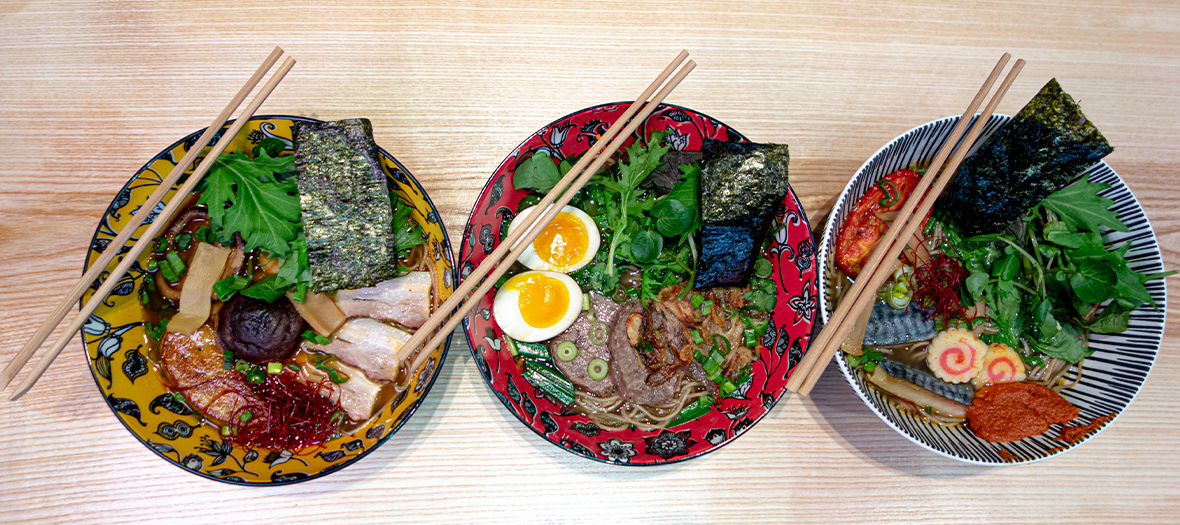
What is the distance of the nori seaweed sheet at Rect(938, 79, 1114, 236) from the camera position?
1708 mm

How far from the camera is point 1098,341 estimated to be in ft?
6.47

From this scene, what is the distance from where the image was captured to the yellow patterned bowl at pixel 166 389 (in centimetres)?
161

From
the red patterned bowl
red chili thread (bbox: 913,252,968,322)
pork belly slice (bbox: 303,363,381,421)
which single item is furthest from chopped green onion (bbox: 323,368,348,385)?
red chili thread (bbox: 913,252,968,322)

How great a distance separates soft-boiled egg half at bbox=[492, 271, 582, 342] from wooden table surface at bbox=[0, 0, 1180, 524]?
258 millimetres

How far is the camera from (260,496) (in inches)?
75.6

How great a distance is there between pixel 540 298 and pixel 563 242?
224mm

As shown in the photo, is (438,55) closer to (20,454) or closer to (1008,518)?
(20,454)

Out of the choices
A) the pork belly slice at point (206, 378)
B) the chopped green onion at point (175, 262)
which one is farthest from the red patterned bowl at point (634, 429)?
the chopped green onion at point (175, 262)

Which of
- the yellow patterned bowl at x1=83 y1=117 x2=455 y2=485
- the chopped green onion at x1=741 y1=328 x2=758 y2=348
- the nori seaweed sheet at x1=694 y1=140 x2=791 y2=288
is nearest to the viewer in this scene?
the yellow patterned bowl at x1=83 y1=117 x2=455 y2=485

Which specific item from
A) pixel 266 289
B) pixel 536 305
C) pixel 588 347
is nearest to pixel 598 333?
pixel 588 347

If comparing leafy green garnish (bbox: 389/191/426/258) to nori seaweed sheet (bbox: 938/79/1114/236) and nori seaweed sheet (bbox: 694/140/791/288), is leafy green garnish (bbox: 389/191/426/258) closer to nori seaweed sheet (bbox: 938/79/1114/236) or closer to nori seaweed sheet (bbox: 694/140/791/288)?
nori seaweed sheet (bbox: 694/140/791/288)

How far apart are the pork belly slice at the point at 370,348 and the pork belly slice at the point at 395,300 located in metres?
0.05

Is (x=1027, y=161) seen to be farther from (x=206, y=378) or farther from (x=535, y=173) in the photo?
(x=206, y=378)

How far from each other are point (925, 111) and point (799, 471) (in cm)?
159
